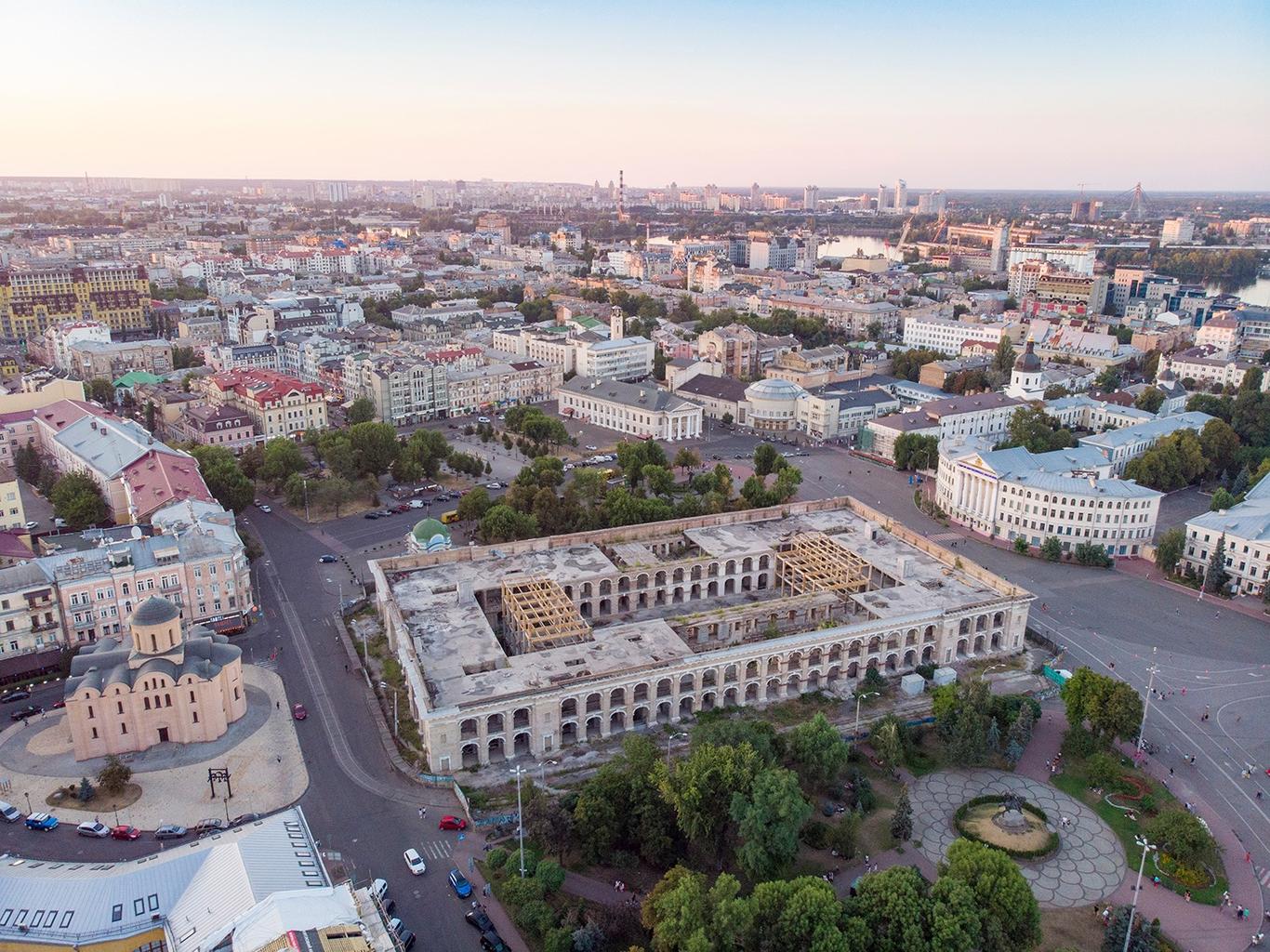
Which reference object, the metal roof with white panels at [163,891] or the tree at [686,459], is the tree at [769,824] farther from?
the tree at [686,459]

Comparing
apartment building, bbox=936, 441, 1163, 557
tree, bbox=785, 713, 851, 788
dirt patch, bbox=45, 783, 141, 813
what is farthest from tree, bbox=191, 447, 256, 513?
apartment building, bbox=936, 441, 1163, 557

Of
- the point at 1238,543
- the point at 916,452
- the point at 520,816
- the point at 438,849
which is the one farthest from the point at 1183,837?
the point at 916,452

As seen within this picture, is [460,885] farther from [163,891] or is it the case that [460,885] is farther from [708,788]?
[163,891]

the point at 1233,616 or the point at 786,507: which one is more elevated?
the point at 786,507

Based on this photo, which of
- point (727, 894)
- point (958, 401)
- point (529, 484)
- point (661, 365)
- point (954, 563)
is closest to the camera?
point (727, 894)

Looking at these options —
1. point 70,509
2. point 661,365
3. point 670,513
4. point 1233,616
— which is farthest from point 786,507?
point 661,365

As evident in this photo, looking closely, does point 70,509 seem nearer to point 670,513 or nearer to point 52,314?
point 670,513

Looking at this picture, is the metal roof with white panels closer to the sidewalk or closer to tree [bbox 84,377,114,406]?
the sidewalk
